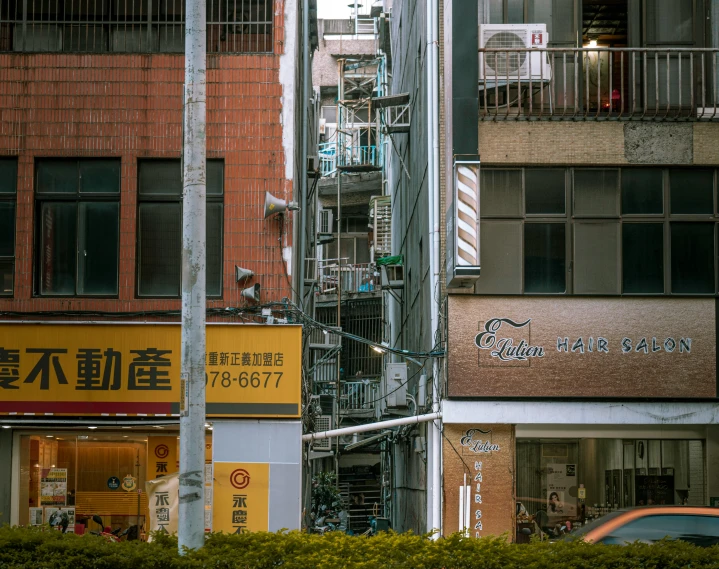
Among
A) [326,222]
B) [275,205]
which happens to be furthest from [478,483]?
[326,222]

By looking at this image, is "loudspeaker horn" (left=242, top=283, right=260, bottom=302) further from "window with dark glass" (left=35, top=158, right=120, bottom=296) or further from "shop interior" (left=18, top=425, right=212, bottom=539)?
"shop interior" (left=18, top=425, right=212, bottom=539)

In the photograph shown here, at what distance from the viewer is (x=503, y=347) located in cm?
1603

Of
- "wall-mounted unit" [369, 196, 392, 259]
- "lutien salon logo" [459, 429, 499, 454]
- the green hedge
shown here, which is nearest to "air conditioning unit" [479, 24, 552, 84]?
"lutien salon logo" [459, 429, 499, 454]

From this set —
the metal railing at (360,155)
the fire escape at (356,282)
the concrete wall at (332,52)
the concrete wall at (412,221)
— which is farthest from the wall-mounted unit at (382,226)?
the concrete wall at (332,52)

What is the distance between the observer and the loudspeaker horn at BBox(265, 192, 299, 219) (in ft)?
52.0

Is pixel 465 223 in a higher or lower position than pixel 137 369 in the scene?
higher

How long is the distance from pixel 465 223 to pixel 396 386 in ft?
13.4

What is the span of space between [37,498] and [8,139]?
5.96m

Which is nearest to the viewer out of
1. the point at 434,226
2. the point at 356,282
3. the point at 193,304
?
the point at 193,304

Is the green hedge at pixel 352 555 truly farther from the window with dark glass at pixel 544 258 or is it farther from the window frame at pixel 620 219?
the window frame at pixel 620 219

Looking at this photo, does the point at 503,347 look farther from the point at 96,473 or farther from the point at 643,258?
the point at 96,473

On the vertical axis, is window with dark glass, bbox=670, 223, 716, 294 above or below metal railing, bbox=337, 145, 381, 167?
below

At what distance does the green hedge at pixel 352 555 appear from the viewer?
9.73 metres

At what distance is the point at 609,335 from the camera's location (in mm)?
16188
